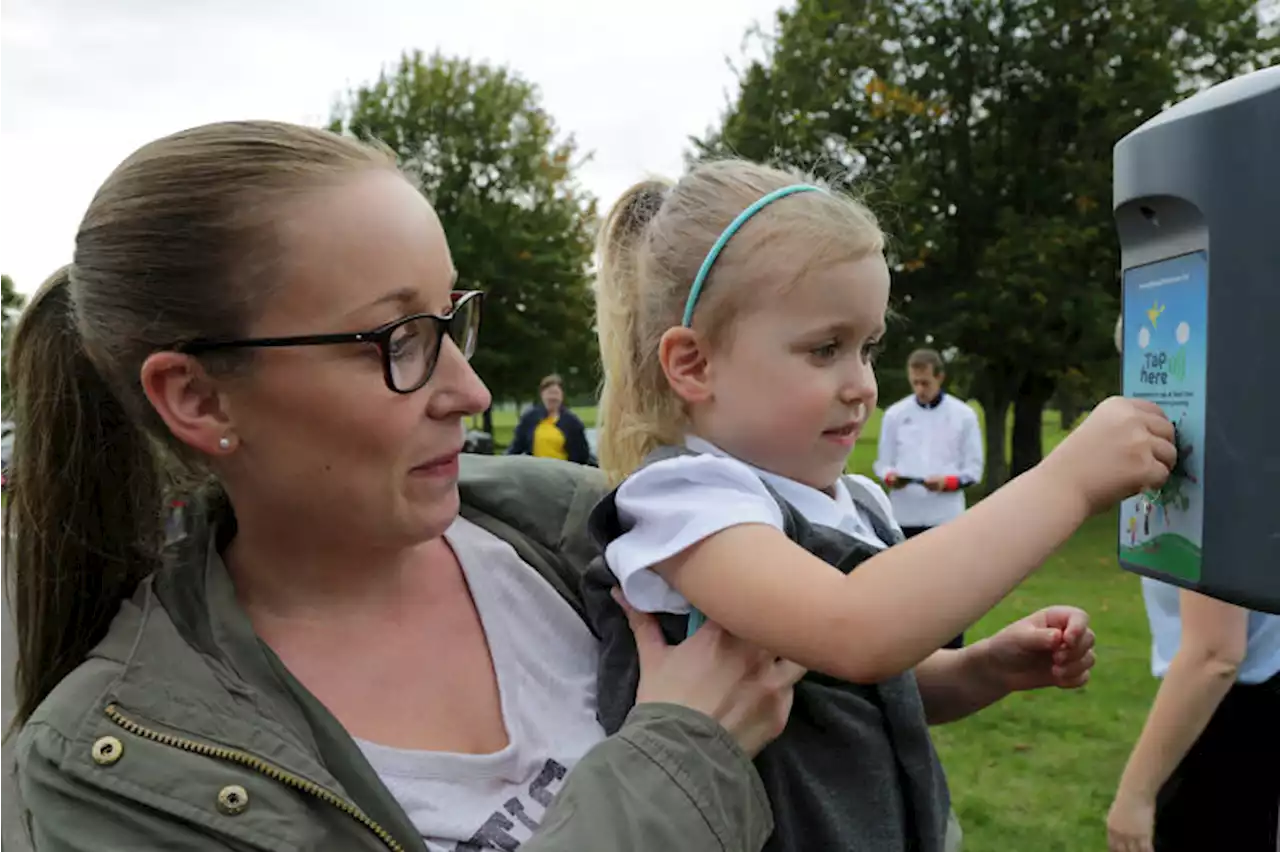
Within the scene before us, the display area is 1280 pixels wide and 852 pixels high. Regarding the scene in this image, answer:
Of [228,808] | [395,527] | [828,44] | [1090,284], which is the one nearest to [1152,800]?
[395,527]

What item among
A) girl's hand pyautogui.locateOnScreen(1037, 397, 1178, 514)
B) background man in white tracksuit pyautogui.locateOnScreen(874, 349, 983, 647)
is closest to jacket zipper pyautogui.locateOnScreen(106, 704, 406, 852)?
girl's hand pyautogui.locateOnScreen(1037, 397, 1178, 514)

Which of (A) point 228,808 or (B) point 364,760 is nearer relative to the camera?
(A) point 228,808

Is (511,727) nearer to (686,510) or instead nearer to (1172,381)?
(686,510)

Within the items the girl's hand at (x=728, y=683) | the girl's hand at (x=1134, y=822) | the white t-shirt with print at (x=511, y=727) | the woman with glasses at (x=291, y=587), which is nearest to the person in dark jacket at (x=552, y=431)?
the girl's hand at (x=1134, y=822)

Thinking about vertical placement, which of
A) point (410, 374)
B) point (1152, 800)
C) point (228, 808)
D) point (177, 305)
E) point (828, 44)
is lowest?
point (1152, 800)

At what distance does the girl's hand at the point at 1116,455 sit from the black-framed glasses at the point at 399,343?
2.66 feet

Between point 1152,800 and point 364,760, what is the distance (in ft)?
7.08

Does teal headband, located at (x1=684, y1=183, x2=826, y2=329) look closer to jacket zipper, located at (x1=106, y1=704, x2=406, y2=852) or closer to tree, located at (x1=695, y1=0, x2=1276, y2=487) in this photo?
jacket zipper, located at (x1=106, y1=704, x2=406, y2=852)

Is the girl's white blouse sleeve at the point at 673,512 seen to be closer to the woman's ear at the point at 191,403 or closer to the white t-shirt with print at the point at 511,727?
the white t-shirt with print at the point at 511,727

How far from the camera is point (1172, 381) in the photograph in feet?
4.62

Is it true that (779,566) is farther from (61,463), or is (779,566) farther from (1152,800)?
(1152,800)

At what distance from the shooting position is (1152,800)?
2836 mm

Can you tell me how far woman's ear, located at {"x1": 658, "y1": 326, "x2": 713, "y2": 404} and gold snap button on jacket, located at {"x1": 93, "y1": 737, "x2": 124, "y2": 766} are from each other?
890 mm

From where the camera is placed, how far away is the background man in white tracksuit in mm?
8383
